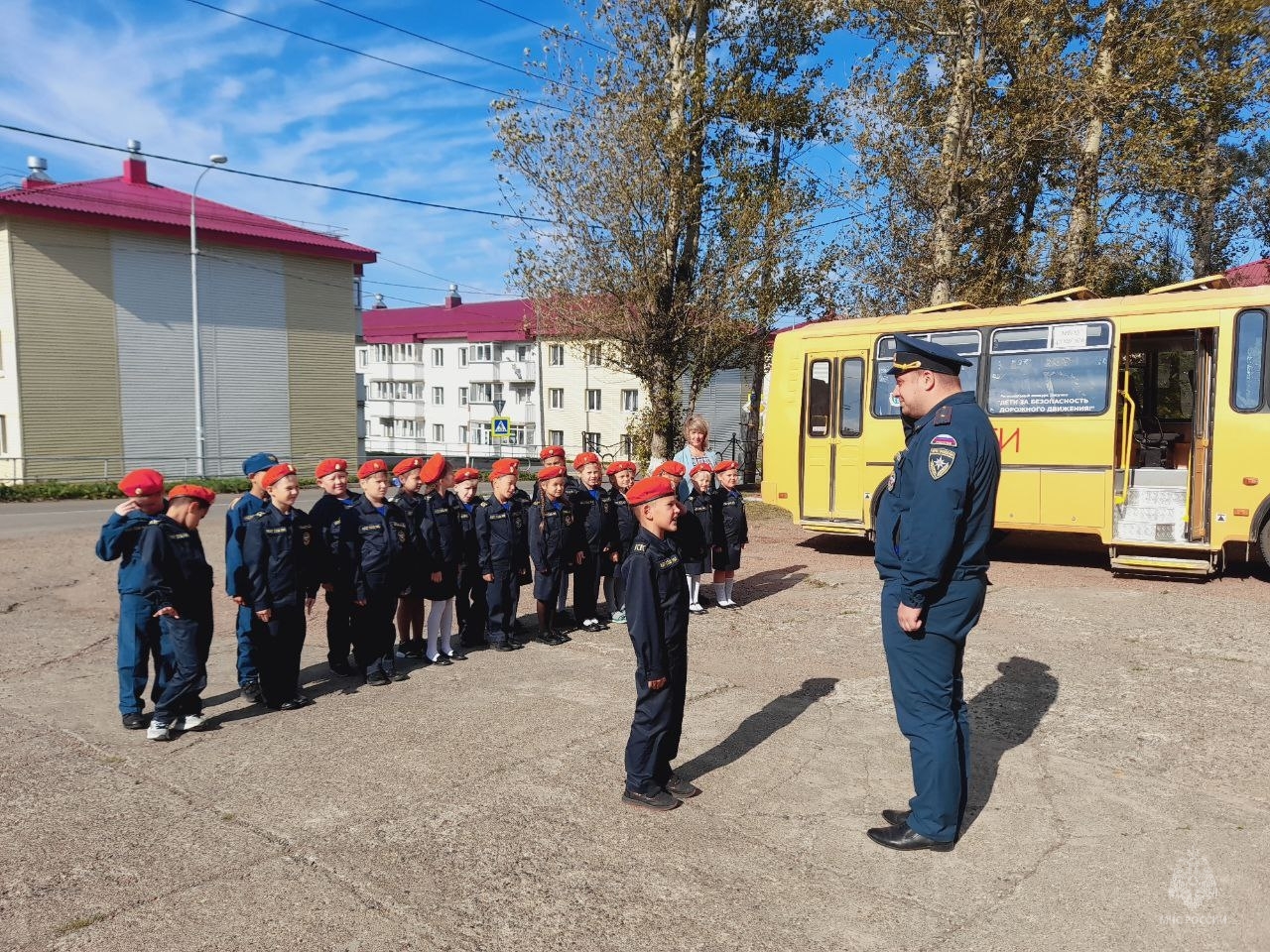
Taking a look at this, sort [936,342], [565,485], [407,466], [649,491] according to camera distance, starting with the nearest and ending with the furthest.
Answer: [649,491] < [407,466] < [565,485] < [936,342]

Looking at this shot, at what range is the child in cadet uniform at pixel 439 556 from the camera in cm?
692

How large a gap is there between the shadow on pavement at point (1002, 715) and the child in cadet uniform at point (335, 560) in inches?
172

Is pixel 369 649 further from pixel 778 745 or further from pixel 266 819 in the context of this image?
pixel 778 745

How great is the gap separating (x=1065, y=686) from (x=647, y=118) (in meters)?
15.2

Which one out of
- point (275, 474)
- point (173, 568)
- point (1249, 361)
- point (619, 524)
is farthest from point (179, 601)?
point (1249, 361)

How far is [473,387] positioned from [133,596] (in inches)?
2109

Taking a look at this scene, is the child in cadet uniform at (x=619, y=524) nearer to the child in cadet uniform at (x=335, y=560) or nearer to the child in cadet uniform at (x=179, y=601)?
the child in cadet uniform at (x=335, y=560)

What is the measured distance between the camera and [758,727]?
218 inches

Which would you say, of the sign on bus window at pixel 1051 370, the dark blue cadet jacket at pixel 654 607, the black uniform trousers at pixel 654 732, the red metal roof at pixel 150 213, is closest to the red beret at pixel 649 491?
the dark blue cadet jacket at pixel 654 607

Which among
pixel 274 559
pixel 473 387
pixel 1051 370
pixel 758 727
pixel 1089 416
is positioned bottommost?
pixel 758 727

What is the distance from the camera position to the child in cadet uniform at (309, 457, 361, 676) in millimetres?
6473

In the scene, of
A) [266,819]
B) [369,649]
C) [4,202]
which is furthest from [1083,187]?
[4,202]

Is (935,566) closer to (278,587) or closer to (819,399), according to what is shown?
(278,587)

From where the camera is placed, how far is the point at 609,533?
8.35 m
